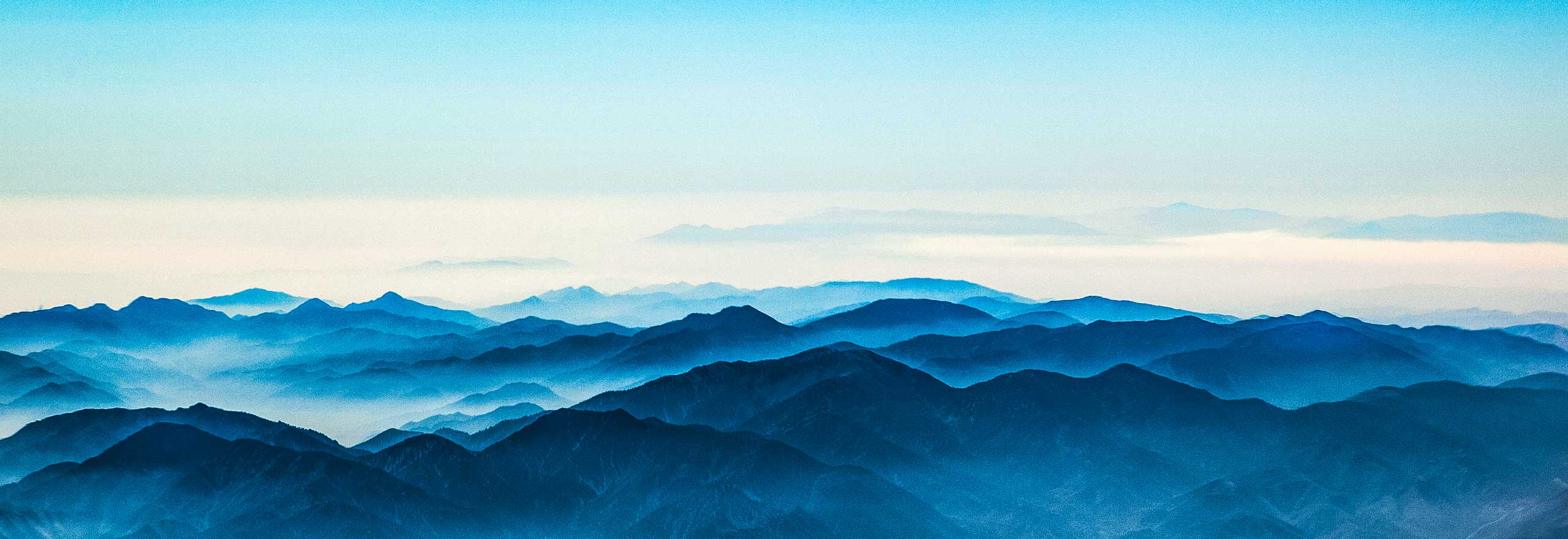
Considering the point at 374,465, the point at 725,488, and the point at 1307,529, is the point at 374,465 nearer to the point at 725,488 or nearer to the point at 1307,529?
the point at 725,488

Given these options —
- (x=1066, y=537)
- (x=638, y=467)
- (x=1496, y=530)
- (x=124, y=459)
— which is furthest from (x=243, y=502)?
(x=1496, y=530)

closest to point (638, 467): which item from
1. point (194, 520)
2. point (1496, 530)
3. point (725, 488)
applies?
point (725, 488)

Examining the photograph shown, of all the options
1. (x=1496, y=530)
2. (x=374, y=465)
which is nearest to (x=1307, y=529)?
(x=1496, y=530)

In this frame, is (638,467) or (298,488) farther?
(638,467)

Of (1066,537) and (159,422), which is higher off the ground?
(159,422)

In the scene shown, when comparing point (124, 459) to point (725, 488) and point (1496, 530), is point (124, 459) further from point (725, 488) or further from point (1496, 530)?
Result: point (1496, 530)

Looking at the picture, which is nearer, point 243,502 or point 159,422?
point 243,502

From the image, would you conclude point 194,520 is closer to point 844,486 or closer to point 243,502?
point 243,502
